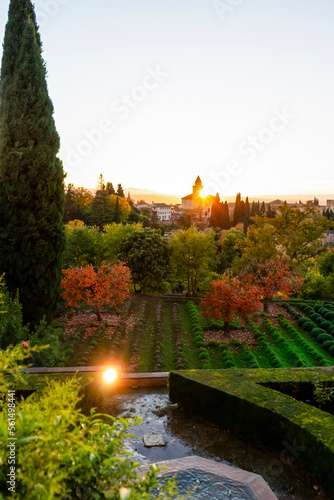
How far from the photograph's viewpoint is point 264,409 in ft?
21.6

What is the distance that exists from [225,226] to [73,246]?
4793 centimetres

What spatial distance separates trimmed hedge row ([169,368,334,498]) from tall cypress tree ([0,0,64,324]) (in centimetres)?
818

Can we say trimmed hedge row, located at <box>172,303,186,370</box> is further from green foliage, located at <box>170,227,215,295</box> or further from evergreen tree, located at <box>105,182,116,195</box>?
evergreen tree, located at <box>105,182,116,195</box>

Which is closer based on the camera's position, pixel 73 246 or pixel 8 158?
pixel 8 158

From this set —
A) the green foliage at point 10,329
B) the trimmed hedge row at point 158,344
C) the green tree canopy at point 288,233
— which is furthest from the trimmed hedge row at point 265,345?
the green tree canopy at point 288,233

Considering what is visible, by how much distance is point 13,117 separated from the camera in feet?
41.6

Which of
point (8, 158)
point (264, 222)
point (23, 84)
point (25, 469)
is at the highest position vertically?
point (23, 84)

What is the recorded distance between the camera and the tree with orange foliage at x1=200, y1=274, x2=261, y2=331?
13.6 meters

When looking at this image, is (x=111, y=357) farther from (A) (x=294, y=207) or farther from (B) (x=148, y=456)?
(A) (x=294, y=207)

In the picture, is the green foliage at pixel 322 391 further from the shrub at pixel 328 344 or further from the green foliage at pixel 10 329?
the green foliage at pixel 10 329

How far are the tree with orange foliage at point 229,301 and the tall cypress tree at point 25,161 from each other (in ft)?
23.5

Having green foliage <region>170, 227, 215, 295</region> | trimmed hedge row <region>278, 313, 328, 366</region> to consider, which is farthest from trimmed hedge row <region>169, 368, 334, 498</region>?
green foliage <region>170, 227, 215, 295</region>

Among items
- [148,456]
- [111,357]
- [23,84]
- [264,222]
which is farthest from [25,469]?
[264,222]

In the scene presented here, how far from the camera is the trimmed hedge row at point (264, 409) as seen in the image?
571 cm
